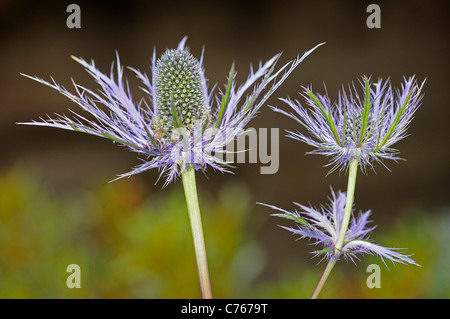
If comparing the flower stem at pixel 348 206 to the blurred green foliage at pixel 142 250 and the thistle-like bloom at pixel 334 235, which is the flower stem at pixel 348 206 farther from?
the blurred green foliage at pixel 142 250

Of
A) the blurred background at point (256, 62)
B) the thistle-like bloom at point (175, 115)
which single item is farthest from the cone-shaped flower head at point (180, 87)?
the blurred background at point (256, 62)

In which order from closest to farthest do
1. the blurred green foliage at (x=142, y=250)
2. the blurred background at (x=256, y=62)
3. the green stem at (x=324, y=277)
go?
1. the green stem at (x=324, y=277)
2. the blurred green foliage at (x=142, y=250)
3. the blurred background at (x=256, y=62)

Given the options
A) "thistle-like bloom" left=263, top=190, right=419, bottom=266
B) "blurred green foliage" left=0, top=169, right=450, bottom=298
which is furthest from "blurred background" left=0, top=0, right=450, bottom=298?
"thistle-like bloom" left=263, top=190, right=419, bottom=266

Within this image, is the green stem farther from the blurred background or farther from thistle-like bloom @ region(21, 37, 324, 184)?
the blurred background

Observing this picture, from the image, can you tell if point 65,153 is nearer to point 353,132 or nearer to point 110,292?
point 110,292

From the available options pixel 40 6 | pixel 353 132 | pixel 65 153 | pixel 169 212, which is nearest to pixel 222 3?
pixel 40 6

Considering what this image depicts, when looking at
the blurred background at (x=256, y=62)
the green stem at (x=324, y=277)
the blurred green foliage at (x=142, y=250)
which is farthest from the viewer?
the blurred background at (x=256, y=62)
